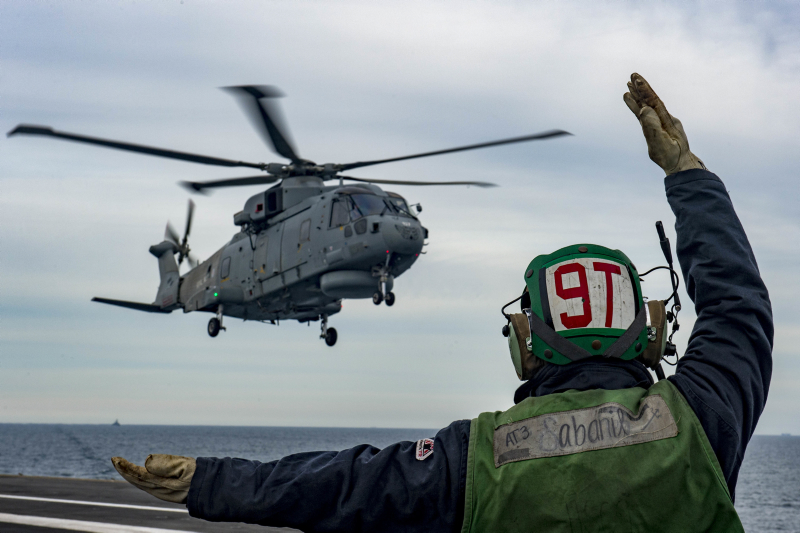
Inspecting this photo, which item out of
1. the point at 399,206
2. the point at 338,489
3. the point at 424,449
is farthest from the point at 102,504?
the point at 424,449

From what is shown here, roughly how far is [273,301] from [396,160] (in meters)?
5.65

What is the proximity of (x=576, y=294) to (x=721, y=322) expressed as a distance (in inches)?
17.3

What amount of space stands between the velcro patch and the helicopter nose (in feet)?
52.2

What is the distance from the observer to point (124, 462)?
208 cm

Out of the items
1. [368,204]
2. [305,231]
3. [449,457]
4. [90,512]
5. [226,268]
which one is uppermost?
[368,204]

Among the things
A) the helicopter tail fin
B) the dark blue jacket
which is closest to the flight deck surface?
the dark blue jacket

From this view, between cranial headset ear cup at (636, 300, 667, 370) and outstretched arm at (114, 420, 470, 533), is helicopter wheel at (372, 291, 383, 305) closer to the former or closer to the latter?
cranial headset ear cup at (636, 300, 667, 370)

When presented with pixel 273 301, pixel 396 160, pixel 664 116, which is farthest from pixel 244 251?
pixel 664 116

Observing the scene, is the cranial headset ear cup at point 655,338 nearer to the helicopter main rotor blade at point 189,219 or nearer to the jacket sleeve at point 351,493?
the jacket sleeve at point 351,493

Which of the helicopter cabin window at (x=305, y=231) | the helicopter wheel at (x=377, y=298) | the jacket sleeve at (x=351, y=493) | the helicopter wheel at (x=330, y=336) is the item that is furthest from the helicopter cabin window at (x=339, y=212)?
the jacket sleeve at (x=351, y=493)

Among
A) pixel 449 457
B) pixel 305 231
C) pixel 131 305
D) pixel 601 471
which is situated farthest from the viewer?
pixel 131 305

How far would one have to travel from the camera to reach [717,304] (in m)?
2.22

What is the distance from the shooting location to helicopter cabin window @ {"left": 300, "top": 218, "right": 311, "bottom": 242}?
19.5 m

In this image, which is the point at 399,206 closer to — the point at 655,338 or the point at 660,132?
the point at 660,132
